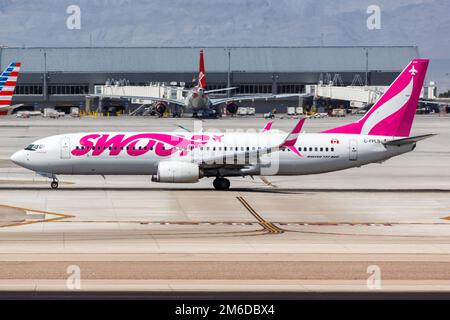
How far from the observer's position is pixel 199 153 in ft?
205

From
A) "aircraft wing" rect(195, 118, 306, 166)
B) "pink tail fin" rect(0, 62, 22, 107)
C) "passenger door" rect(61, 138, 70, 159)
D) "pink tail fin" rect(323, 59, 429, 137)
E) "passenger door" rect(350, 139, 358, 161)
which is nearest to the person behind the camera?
"passenger door" rect(61, 138, 70, 159)

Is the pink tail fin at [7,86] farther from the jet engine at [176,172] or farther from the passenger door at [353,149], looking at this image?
the passenger door at [353,149]

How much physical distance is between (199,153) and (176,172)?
294 cm

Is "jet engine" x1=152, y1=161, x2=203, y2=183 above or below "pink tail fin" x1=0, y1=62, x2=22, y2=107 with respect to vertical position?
below

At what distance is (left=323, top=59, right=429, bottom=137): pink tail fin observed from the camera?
64.2 m

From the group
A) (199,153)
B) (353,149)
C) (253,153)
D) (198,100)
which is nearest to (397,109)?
(353,149)

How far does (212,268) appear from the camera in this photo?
103ft

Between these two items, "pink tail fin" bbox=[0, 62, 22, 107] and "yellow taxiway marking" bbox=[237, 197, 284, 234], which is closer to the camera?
"yellow taxiway marking" bbox=[237, 197, 284, 234]

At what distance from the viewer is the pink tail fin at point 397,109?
6419cm

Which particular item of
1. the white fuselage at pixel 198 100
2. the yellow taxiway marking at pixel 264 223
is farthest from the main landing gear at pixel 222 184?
the white fuselage at pixel 198 100

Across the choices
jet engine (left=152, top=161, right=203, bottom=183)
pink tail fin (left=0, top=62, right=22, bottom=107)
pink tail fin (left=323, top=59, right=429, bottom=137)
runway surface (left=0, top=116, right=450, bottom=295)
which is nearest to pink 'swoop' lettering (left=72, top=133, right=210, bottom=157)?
jet engine (left=152, top=161, right=203, bottom=183)

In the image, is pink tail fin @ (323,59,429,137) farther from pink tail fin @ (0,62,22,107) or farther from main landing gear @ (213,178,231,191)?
pink tail fin @ (0,62,22,107)

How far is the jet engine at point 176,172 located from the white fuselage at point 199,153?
129 cm
